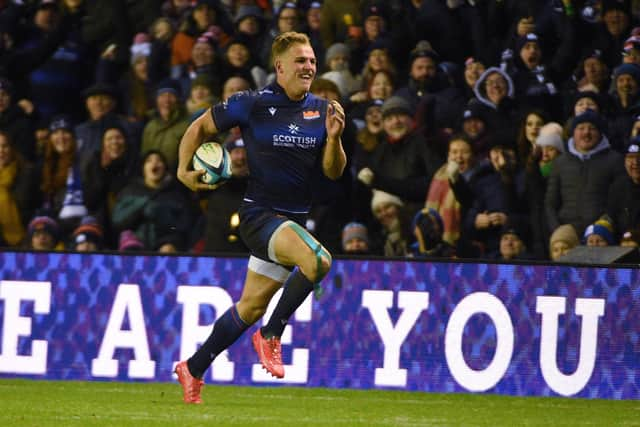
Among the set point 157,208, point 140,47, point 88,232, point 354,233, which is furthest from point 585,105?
point 140,47

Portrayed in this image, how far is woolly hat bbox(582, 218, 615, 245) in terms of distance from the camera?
11.8 m

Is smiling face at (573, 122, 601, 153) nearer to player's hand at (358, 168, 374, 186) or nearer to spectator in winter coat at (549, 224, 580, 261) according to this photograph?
spectator in winter coat at (549, 224, 580, 261)

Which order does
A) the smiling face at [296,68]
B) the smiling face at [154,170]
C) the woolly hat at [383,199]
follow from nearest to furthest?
the smiling face at [296,68] < the woolly hat at [383,199] < the smiling face at [154,170]

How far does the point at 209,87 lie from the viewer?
14133 mm

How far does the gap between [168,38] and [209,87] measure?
1.78 meters

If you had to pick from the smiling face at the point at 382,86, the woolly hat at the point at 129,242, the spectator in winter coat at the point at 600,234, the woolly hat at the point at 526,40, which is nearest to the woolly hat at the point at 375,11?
the smiling face at the point at 382,86

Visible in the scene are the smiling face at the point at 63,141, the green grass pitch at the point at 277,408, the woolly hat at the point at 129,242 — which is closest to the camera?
the green grass pitch at the point at 277,408

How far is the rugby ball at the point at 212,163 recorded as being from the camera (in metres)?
8.99

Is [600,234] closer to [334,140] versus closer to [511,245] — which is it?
[511,245]

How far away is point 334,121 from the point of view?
28.2 ft

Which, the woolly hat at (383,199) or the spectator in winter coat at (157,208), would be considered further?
the spectator in winter coat at (157,208)

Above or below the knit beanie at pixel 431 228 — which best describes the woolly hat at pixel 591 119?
above

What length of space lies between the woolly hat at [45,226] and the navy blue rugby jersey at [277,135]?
4.62 meters

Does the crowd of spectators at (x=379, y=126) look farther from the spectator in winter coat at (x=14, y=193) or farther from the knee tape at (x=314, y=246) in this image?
the knee tape at (x=314, y=246)
